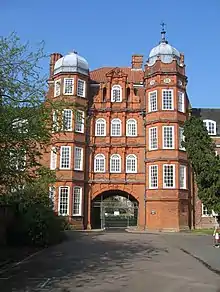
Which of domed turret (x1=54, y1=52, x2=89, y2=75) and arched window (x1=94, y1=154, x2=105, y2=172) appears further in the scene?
arched window (x1=94, y1=154, x2=105, y2=172)

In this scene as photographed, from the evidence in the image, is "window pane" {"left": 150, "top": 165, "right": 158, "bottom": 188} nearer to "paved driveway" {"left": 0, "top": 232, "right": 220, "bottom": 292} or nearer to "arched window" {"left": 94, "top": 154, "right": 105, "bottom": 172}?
"arched window" {"left": 94, "top": 154, "right": 105, "bottom": 172}

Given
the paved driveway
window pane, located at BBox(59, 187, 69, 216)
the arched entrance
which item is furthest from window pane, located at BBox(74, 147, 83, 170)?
the paved driveway

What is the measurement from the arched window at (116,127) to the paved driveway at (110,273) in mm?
24953

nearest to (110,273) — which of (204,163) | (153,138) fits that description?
(204,163)

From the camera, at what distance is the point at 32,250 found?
23328mm

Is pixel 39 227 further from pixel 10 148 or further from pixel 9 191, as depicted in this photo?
pixel 10 148

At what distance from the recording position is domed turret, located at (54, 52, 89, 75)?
150 ft

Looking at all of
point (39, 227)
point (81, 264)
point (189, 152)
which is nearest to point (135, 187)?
point (189, 152)

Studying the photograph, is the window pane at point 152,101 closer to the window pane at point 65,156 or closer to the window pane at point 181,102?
the window pane at point 181,102

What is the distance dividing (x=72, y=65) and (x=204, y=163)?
18.6 m

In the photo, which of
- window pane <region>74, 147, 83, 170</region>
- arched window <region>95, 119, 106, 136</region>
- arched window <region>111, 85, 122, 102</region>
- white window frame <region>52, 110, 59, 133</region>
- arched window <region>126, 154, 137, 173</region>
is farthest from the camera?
arched window <region>111, 85, 122, 102</region>

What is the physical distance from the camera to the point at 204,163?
1407 inches

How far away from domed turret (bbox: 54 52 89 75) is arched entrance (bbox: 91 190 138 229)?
44.7 feet

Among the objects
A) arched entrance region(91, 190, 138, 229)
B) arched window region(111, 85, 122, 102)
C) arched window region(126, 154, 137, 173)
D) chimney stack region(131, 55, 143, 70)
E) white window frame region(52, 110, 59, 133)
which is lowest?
arched entrance region(91, 190, 138, 229)
